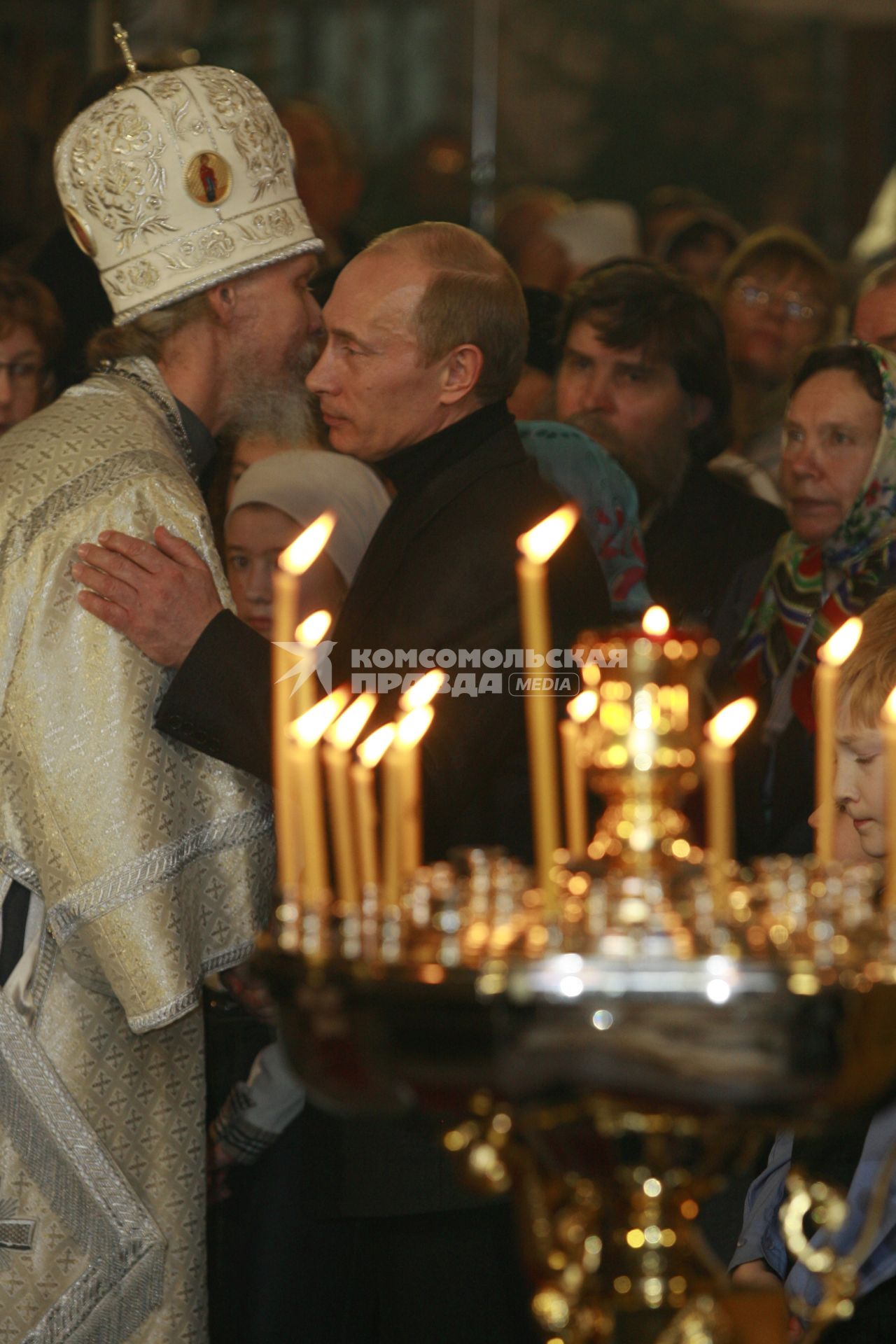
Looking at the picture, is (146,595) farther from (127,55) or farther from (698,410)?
(698,410)

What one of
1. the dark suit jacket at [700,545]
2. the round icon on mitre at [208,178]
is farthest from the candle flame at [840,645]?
the dark suit jacket at [700,545]

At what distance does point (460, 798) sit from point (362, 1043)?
1175 mm

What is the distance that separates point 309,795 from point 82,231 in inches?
66.7

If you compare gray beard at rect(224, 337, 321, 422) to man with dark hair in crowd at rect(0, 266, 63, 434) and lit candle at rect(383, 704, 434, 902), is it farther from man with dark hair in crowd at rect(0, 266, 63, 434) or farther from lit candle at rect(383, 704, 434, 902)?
lit candle at rect(383, 704, 434, 902)

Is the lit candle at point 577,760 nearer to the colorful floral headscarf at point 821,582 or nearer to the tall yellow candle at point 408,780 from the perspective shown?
the tall yellow candle at point 408,780

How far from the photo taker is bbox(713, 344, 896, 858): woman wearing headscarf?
3229 mm

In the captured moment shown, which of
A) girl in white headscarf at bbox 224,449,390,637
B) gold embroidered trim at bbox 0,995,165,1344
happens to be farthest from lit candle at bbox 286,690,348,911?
girl in white headscarf at bbox 224,449,390,637

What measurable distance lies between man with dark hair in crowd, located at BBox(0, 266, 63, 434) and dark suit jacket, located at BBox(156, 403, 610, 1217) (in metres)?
1.39

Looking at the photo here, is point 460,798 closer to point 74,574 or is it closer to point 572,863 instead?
point 74,574

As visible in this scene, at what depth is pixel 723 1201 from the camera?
9.34 ft

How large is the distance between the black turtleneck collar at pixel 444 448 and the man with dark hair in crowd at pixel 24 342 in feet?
4.50

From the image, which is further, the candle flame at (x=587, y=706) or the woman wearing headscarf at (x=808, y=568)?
the woman wearing headscarf at (x=808, y=568)

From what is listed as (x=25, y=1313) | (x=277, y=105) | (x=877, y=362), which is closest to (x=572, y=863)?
(x=25, y=1313)

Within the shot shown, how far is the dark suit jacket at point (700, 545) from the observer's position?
12.0ft
